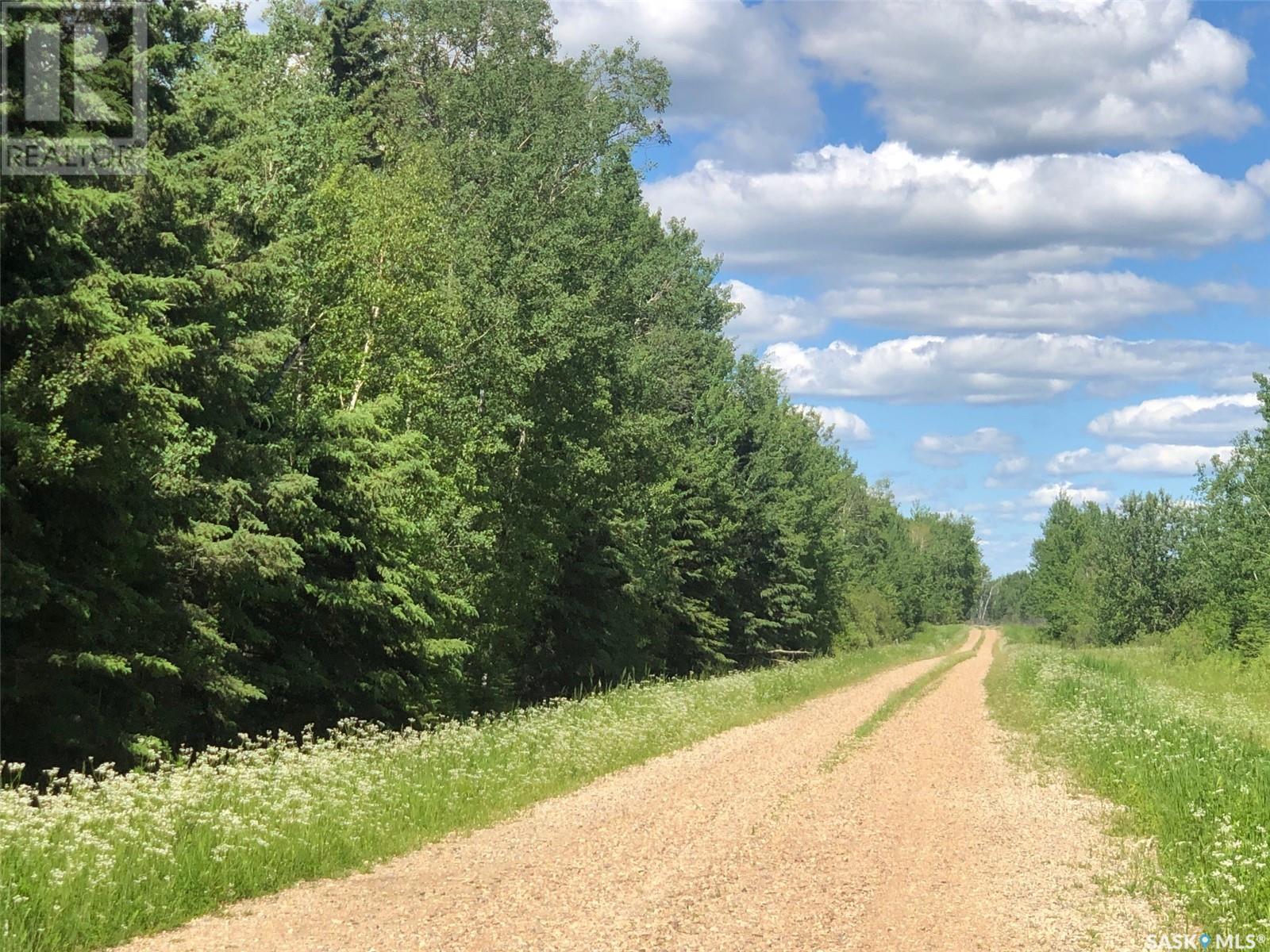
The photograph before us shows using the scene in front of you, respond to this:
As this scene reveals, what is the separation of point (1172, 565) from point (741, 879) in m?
72.3

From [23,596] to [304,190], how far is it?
14324mm

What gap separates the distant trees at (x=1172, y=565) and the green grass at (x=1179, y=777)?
825 inches

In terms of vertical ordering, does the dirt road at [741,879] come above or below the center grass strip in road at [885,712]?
above

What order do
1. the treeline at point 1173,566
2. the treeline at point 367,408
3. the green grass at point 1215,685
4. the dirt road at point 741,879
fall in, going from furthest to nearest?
the treeline at point 1173,566 < the green grass at point 1215,685 < the treeline at point 367,408 < the dirt road at point 741,879

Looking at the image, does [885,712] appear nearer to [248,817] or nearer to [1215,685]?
[1215,685]

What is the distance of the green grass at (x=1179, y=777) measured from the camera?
8.26m

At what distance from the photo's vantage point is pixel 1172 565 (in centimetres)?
7269

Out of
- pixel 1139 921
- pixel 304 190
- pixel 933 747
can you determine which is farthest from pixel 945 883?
pixel 304 190

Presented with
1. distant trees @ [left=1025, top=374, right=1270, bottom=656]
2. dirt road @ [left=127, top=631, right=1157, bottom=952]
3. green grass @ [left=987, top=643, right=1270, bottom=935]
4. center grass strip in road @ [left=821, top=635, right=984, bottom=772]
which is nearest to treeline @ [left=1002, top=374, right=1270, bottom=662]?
distant trees @ [left=1025, top=374, right=1270, bottom=656]

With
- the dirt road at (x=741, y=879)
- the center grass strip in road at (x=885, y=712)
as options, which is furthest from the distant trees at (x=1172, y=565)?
the dirt road at (x=741, y=879)

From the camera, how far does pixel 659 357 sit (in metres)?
40.3

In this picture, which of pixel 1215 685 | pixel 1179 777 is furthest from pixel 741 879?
pixel 1215 685

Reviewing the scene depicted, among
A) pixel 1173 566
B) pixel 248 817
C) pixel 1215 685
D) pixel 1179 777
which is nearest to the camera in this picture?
pixel 248 817

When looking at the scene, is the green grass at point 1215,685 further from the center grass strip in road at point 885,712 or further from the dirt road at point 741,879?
the dirt road at point 741,879
